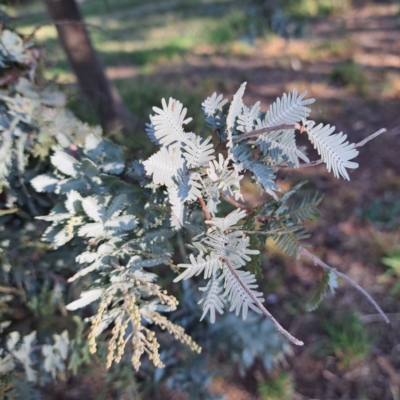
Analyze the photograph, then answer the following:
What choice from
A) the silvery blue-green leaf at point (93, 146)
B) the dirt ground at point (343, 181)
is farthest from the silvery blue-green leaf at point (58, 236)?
the dirt ground at point (343, 181)

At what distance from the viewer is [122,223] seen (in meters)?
0.87

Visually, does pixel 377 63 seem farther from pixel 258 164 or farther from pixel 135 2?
pixel 135 2

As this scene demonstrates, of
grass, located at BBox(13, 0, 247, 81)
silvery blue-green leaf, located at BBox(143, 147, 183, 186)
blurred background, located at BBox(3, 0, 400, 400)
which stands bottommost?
blurred background, located at BBox(3, 0, 400, 400)

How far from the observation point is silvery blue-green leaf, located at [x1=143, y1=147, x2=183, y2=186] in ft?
2.16

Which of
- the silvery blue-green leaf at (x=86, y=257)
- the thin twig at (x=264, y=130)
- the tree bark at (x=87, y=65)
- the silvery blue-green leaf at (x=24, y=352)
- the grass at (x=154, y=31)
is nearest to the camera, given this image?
the thin twig at (x=264, y=130)

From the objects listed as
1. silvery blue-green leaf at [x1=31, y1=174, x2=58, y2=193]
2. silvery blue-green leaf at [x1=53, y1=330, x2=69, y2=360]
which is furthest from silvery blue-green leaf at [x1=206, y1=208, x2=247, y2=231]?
silvery blue-green leaf at [x1=53, y1=330, x2=69, y2=360]

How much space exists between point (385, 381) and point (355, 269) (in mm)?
578

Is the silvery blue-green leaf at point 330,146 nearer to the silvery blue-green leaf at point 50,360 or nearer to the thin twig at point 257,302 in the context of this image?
the thin twig at point 257,302

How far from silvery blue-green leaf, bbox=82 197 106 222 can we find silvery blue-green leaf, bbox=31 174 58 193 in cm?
16

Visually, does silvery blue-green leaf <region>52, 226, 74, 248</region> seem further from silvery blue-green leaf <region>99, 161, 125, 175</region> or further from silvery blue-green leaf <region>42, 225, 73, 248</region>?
→ silvery blue-green leaf <region>99, 161, 125, 175</region>

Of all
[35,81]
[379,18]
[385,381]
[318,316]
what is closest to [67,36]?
[35,81]

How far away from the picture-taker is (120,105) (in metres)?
2.79

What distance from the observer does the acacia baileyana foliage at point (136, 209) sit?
2.29ft

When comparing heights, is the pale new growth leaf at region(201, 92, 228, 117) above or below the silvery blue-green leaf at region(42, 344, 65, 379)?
above
